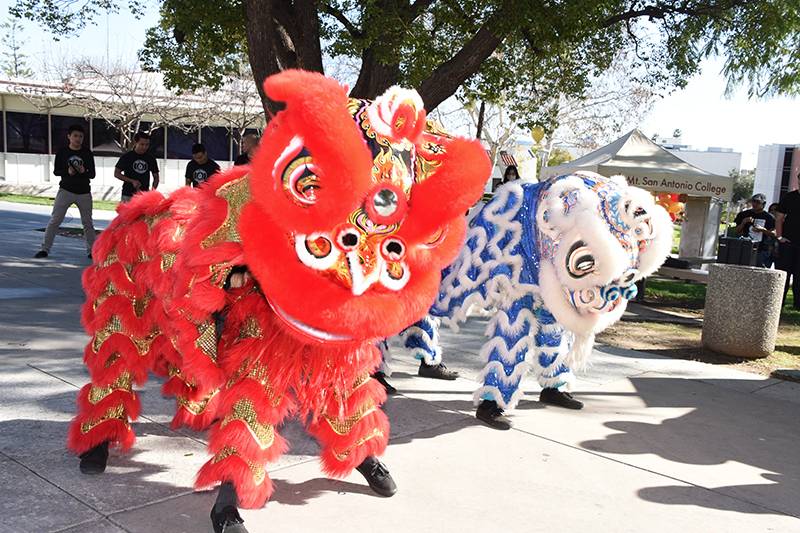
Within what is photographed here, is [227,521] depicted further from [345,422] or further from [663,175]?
[663,175]

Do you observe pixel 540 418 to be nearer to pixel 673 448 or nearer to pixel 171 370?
pixel 673 448

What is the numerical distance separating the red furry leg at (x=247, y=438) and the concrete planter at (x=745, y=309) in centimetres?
535

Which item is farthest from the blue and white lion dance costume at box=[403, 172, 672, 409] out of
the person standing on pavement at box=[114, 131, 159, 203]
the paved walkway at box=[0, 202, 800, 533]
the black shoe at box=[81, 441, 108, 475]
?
the person standing on pavement at box=[114, 131, 159, 203]

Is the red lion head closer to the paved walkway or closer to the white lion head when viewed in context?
the paved walkway

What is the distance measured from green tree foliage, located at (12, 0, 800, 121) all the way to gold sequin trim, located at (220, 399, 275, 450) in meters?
6.12

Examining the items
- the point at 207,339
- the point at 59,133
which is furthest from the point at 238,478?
the point at 59,133

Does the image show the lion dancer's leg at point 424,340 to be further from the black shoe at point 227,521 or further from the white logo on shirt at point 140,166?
the white logo on shirt at point 140,166

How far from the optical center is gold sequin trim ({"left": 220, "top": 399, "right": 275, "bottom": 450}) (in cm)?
289

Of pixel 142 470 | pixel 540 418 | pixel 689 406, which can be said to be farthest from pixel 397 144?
pixel 689 406

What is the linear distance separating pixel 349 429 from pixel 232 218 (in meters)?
1.09

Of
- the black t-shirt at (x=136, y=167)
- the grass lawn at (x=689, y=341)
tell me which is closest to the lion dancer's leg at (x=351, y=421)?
the grass lawn at (x=689, y=341)

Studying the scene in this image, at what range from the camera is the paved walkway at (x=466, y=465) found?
10.4 ft

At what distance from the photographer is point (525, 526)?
128 inches

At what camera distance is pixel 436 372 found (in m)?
5.62
